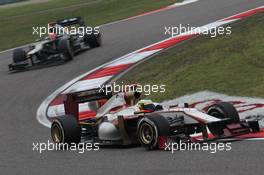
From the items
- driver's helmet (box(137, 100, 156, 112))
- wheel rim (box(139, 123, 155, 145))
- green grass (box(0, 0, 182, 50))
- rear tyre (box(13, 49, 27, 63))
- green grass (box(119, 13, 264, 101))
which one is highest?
green grass (box(0, 0, 182, 50))

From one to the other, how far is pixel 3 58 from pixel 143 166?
17.8 m

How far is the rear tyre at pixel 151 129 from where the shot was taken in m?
9.05

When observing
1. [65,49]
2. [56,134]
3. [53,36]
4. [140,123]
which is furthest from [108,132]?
[53,36]

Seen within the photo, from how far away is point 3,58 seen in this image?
82.9ft

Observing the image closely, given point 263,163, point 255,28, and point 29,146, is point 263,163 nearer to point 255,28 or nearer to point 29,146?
point 29,146

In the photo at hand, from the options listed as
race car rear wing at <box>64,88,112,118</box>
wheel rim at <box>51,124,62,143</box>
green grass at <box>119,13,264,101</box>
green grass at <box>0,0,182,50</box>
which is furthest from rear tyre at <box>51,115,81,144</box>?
green grass at <box>0,0,182,50</box>

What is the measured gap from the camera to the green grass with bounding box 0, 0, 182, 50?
99.7ft

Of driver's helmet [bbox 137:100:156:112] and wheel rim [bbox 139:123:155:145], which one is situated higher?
driver's helmet [bbox 137:100:156:112]

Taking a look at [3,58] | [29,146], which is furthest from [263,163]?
[3,58]

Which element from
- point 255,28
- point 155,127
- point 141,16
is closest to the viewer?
point 155,127

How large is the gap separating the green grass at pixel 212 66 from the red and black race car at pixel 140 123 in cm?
245

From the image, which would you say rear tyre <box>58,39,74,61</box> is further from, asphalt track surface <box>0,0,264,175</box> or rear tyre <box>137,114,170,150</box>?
rear tyre <box>137,114,170,150</box>

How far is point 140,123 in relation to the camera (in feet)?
30.8

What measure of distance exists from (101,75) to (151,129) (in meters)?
9.01
